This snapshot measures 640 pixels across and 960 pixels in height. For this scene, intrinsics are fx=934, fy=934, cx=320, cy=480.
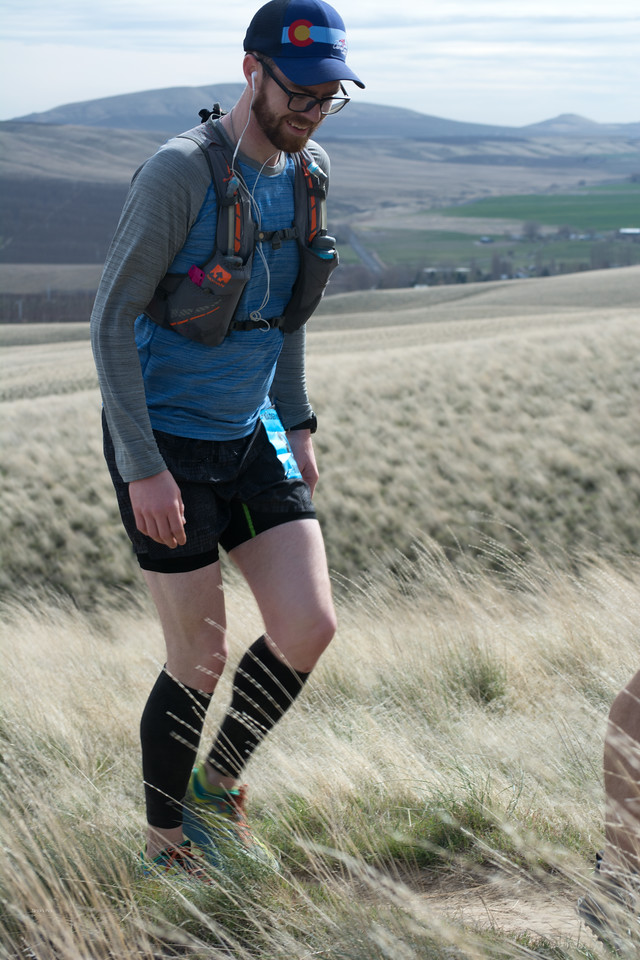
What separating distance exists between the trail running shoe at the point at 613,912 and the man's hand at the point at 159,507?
4.57ft

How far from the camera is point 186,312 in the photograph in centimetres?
270

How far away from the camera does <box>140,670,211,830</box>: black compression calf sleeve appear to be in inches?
111

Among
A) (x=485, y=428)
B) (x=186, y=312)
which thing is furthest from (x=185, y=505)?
(x=485, y=428)

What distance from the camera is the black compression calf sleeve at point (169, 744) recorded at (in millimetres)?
2832

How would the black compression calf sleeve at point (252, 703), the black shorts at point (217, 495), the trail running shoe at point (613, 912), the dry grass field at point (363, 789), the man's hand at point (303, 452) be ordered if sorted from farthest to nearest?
the man's hand at point (303, 452)
the black compression calf sleeve at point (252, 703)
the black shorts at point (217, 495)
the dry grass field at point (363, 789)
the trail running shoe at point (613, 912)

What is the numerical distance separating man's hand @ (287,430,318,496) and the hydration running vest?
24.1 inches

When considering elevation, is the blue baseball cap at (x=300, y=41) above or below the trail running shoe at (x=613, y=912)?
above

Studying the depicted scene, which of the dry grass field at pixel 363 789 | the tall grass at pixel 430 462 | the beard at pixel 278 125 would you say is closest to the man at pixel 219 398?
the beard at pixel 278 125

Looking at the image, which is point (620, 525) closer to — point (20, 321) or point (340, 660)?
point (340, 660)

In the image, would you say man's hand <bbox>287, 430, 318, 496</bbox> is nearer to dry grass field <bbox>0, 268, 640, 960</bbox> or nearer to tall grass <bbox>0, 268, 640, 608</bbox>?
dry grass field <bbox>0, 268, 640, 960</bbox>

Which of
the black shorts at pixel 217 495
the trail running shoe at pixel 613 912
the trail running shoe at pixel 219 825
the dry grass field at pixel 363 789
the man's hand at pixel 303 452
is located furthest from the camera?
the man's hand at pixel 303 452

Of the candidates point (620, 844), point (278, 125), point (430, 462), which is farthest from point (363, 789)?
point (430, 462)

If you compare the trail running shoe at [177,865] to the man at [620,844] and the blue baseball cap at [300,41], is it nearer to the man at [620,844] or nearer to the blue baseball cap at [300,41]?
the man at [620,844]

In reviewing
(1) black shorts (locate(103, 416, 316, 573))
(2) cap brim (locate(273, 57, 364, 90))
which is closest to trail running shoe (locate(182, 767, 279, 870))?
(1) black shorts (locate(103, 416, 316, 573))
